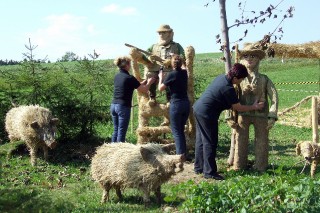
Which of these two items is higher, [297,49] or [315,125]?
[297,49]

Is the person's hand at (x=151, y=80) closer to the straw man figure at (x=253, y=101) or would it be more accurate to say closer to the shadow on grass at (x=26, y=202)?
the straw man figure at (x=253, y=101)

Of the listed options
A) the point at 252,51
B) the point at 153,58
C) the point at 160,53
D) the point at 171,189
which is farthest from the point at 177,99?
the point at 171,189

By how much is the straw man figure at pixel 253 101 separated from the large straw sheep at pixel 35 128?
3.94 metres

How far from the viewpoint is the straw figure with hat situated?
9.80 meters

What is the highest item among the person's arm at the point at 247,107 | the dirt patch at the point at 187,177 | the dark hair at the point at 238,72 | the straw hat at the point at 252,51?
the straw hat at the point at 252,51

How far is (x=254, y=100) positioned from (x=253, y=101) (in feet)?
0.09

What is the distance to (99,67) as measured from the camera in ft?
42.0

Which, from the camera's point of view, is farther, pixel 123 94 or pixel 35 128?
pixel 35 128

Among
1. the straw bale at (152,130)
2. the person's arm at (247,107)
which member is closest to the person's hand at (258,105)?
the person's arm at (247,107)

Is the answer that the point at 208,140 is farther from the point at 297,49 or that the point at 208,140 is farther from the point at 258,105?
the point at 297,49

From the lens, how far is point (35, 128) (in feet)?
35.6

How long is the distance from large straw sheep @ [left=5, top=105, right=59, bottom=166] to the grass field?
39 centimetres

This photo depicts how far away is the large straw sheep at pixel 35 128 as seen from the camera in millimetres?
10821

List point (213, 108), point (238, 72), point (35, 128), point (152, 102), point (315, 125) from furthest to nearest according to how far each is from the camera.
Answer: point (152, 102) → point (35, 128) → point (315, 125) → point (213, 108) → point (238, 72)
